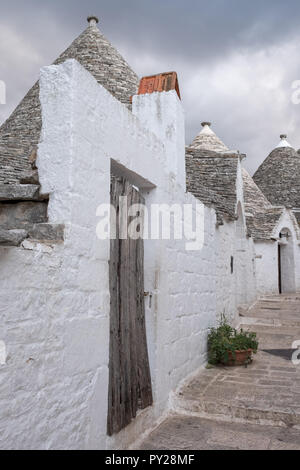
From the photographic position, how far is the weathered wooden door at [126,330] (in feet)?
9.83

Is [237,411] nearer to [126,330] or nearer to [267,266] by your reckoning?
[126,330]

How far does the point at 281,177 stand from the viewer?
22344 mm

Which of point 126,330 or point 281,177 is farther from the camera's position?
point 281,177

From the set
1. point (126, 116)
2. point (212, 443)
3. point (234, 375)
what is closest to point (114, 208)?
point (126, 116)

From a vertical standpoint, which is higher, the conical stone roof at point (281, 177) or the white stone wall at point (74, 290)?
the conical stone roof at point (281, 177)

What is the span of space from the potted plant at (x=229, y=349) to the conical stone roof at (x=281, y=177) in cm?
1638

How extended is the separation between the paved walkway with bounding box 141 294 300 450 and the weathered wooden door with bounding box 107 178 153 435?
41 cm

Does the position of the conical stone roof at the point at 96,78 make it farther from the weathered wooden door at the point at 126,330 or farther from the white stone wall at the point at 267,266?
the white stone wall at the point at 267,266

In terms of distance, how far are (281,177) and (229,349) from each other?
18462 millimetres

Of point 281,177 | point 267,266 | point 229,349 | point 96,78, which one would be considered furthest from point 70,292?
point 281,177

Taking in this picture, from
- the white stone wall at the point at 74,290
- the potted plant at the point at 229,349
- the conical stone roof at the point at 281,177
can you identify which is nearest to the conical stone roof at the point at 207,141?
the conical stone roof at the point at 281,177
